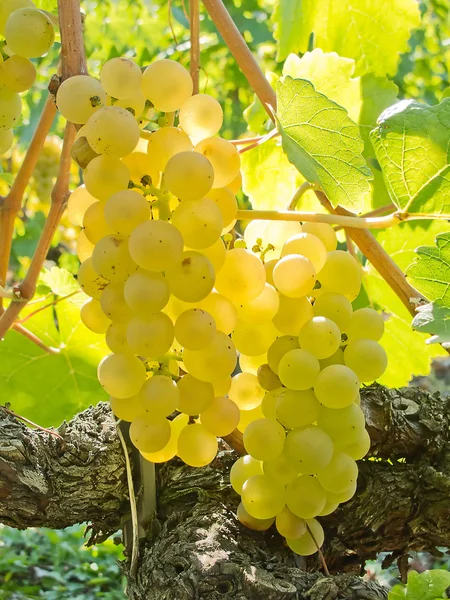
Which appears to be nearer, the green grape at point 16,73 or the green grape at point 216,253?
the green grape at point 216,253

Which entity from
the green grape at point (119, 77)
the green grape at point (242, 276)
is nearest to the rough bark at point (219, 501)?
the green grape at point (242, 276)

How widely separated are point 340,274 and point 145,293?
0.19m

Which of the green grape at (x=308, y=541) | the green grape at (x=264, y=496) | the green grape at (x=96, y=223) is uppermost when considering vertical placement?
the green grape at (x=96, y=223)

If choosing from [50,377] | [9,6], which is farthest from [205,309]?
[50,377]

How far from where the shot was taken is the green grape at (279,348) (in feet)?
1.75

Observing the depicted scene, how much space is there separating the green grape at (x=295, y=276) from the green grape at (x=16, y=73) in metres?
0.30

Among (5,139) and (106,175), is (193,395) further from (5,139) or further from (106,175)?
(5,139)

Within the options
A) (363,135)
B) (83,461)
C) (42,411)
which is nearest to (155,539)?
(83,461)

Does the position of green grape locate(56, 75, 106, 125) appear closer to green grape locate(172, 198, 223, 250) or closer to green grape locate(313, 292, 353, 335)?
green grape locate(172, 198, 223, 250)

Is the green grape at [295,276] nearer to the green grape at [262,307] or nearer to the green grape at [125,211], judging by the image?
the green grape at [262,307]

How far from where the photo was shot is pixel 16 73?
606 millimetres

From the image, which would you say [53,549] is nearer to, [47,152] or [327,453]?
[47,152]

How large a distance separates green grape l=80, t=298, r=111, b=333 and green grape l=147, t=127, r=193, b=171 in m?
0.12

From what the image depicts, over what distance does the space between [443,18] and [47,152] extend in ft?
4.24
